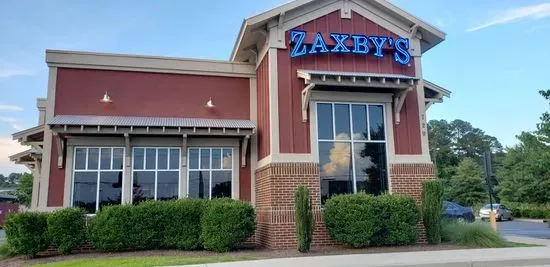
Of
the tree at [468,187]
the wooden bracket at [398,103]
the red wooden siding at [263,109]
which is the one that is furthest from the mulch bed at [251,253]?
the tree at [468,187]

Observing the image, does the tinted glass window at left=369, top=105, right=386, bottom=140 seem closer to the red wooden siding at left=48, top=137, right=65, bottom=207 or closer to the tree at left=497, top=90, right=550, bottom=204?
the red wooden siding at left=48, top=137, right=65, bottom=207

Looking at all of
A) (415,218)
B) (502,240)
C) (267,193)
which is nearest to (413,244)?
(415,218)

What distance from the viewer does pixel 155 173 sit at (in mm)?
14836

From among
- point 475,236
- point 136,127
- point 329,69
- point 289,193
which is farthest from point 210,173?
point 475,236

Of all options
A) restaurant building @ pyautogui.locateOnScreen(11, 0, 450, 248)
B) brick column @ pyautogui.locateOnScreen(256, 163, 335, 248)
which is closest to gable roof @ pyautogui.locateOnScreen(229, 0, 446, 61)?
restaurant building @ pyautogui.locateOnScreen(11, 0, 450, 248)

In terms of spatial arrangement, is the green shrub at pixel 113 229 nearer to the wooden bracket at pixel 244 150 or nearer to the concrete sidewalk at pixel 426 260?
the concrete sidewalk at pixel 426 260

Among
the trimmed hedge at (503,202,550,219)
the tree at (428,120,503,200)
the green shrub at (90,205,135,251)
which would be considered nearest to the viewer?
the green shrub at (90,205,135,251)

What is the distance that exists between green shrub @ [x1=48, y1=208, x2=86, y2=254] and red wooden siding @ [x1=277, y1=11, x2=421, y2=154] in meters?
6.27

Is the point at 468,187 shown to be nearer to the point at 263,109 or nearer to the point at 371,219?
the point at 263,109

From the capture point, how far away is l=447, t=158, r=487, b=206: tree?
4628 cm

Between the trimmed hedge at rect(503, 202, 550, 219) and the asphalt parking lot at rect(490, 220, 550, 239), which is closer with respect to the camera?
the asphalt parking lot at rect(490, 220, 550, 239)

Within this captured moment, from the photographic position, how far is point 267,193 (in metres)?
13.7

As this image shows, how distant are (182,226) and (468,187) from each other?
41.0 meters

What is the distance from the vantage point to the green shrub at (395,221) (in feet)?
42.0
